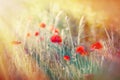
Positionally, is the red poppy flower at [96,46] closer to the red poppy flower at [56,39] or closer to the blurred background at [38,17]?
the blurred background at [38,17]

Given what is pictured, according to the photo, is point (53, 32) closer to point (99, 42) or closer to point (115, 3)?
point (99, 42)

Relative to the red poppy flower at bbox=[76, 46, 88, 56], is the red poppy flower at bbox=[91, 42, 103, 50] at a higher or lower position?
higher

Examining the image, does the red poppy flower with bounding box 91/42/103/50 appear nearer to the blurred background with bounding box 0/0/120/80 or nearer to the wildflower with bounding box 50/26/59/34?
the blurred background with bounding box 0/0/120/80

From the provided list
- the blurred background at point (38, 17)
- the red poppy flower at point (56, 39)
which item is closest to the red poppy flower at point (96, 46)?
the blurred background at point (38, 17)

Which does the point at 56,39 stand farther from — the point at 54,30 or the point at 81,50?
the point at 81,50

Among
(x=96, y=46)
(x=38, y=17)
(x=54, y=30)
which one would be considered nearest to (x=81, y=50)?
(x=96, y=46)

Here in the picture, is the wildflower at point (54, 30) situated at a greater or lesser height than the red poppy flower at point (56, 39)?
greater

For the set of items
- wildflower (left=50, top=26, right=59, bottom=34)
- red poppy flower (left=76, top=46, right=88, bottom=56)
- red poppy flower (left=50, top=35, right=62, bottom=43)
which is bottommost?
red poppy flower (left=76, top=46, right=88, bottom=56)

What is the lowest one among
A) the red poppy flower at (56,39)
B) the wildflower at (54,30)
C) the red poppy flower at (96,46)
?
the red poppy flower at (96,46)

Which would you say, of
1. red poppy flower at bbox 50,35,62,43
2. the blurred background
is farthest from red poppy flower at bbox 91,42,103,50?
red poppy flower at bbox 50,35,62,43

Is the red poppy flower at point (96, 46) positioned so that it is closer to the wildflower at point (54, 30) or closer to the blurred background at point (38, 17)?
the blurred background at point (38, 17)

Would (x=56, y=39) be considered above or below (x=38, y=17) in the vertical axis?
below

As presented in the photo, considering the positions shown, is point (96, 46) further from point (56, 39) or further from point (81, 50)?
point (56, 39)
